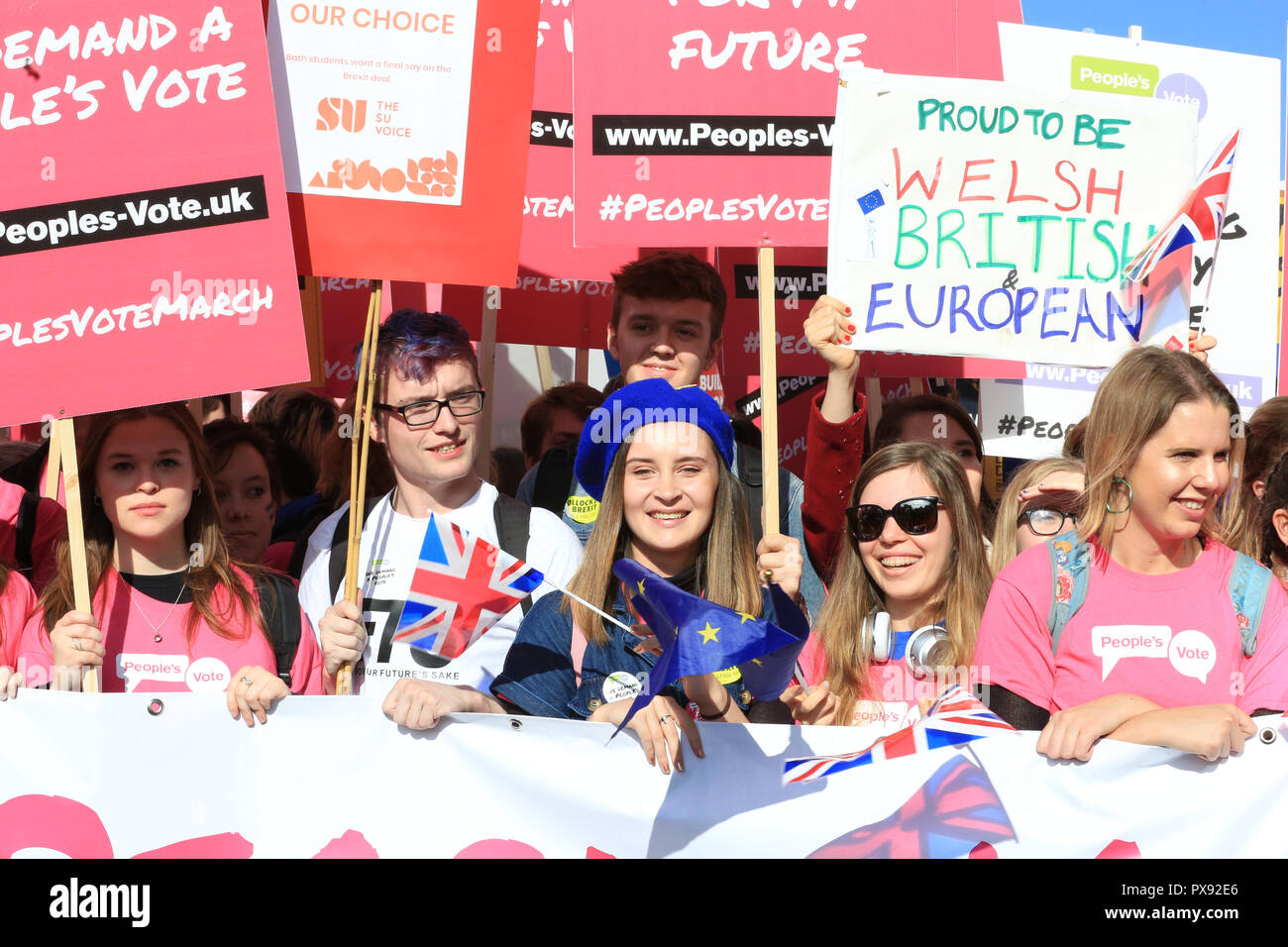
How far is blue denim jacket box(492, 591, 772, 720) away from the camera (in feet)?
10.7

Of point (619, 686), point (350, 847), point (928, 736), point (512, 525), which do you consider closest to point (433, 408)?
point (512, 525)

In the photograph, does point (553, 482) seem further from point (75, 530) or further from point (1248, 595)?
point (1248, 595)

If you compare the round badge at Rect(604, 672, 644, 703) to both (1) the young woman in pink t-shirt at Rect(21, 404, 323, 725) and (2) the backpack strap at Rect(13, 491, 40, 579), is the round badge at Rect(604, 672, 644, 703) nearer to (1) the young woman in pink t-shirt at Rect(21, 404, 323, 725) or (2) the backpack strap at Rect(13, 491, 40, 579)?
(1) the young woman in pink t-shirt at Rect(21, 404, 323, 725)

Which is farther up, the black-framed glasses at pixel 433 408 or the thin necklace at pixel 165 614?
the black-framed glasses at pixel 433 408

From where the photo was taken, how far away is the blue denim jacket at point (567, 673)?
128 inches

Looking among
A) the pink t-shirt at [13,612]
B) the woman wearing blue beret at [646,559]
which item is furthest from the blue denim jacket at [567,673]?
the pink t-shirt at [13,612]

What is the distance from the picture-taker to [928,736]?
9.66ft

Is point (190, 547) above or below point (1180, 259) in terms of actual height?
below

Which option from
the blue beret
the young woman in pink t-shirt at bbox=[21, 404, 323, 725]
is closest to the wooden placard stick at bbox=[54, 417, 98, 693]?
the young woman in pink t-shirt at bbox=[21, 404, 323, 725]

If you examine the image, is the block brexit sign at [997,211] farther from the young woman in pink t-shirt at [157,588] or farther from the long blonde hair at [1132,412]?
the young woman in pink t-shirt at [157,588]

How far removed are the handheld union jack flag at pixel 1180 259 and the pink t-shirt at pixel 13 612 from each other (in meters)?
3.33

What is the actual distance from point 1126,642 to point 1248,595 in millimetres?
309

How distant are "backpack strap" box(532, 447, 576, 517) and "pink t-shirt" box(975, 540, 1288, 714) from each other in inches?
68.6

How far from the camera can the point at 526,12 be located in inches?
159
